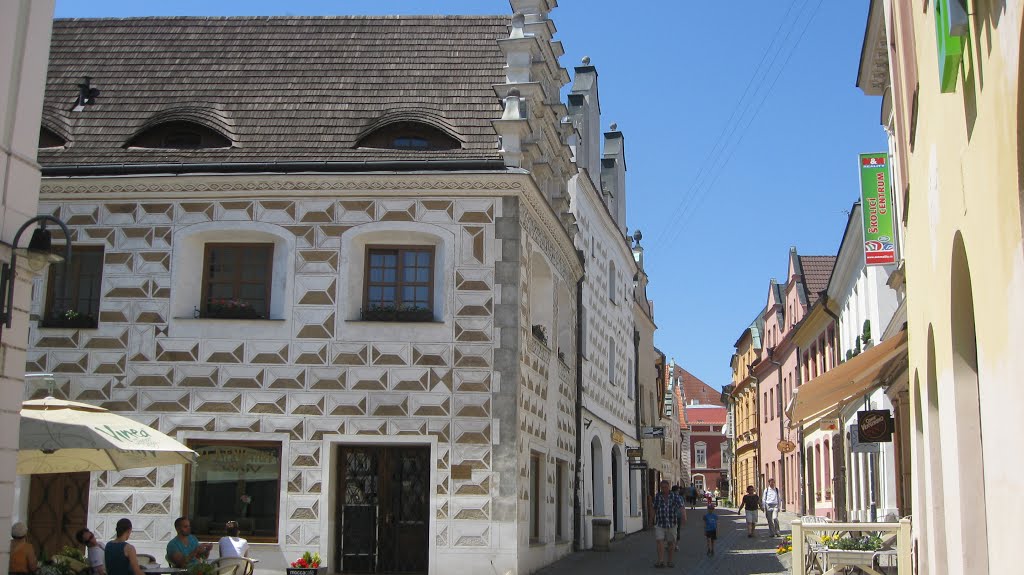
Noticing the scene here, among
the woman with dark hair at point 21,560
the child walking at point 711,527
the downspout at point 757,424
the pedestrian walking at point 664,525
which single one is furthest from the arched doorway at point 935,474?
the downspout at point 757,424

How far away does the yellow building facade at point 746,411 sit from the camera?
56.6 meters

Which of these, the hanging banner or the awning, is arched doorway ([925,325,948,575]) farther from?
the hanging banner

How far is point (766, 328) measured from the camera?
52.9m

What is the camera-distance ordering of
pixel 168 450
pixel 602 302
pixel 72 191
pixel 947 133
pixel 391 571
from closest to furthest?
1. pixel 947 133
2. pixel 168 450
3. pixel 391 571
4. pixel 72 191
5. pixel 602 302

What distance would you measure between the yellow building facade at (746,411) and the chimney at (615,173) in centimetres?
2232

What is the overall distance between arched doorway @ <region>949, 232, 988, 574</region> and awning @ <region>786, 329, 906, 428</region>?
606cm

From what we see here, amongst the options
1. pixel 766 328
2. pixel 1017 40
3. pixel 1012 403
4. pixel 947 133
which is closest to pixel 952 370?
pixel 947 133

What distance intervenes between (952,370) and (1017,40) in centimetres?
408

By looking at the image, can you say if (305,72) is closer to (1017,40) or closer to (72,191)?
(72,191)

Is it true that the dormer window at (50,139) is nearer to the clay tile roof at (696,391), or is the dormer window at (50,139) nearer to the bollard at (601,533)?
the bollard at (601,533)

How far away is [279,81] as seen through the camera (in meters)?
20.6

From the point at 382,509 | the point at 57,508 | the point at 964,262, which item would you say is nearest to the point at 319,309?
the point at 382,509

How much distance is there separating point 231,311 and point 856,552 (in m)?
10.6

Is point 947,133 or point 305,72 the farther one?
point 305,72
